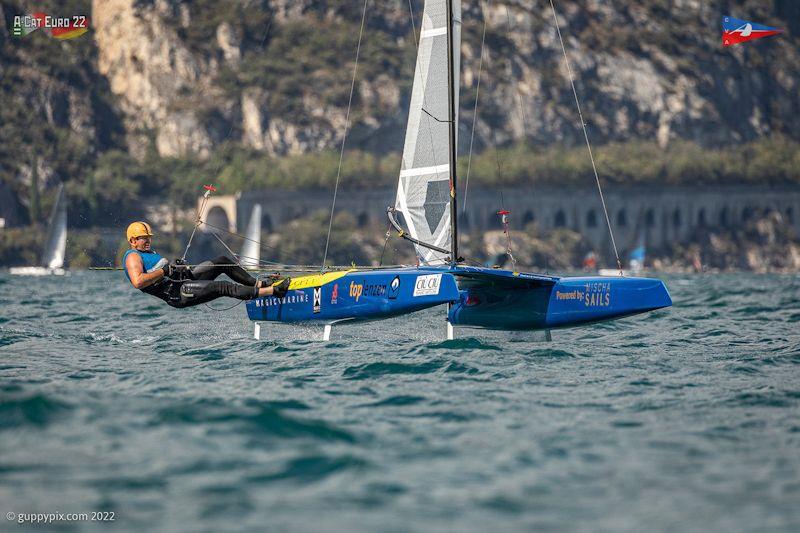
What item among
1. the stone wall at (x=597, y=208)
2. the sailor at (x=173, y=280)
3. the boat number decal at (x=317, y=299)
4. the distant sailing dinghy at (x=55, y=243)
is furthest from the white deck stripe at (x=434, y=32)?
the stone wall at (x=597, y=208)

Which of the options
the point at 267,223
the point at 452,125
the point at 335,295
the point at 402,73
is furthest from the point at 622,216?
the point at 335,295

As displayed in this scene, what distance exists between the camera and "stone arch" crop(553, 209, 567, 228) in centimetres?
10525

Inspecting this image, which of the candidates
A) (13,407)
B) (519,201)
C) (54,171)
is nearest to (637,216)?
(519,201)

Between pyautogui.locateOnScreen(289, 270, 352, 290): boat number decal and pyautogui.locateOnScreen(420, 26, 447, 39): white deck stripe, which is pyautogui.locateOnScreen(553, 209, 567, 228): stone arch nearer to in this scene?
pyautogui.locateOnScreen(420, 26, 447, 39): white deck stripe

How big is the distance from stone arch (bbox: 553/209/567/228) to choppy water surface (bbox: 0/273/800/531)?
9262 centimetres

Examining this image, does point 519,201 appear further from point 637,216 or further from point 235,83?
point 235,83

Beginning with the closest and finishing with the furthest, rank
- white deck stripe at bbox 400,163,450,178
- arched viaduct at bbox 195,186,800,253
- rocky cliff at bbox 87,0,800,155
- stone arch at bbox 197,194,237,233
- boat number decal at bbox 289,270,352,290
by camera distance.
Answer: boat number decal at bbox 289,270,352,290, white deck stripe at bbox 400,163,450,178, stone arch at bbox 197,194,237,233, arched viaduct at bbox 195,186,800,253, rocky cliff at bbox 87,0,800,155

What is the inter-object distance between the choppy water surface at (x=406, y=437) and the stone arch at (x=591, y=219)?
9332cm

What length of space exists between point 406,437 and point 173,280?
597 cm

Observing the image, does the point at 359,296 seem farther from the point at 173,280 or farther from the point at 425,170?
the point at 425,170

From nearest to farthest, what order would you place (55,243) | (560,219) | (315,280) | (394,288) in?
(394,288) → (315,280) → (55,243) → (560,219)

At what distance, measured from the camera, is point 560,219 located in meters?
106

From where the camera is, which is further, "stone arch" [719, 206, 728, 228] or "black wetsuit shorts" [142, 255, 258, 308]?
"stone arch" [719, 206, 728, 228]

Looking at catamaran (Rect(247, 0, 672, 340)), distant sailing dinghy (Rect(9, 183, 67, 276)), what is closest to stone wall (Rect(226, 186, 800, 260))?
distant sailing dinghy (Rect(9, 183, 67, 276))
